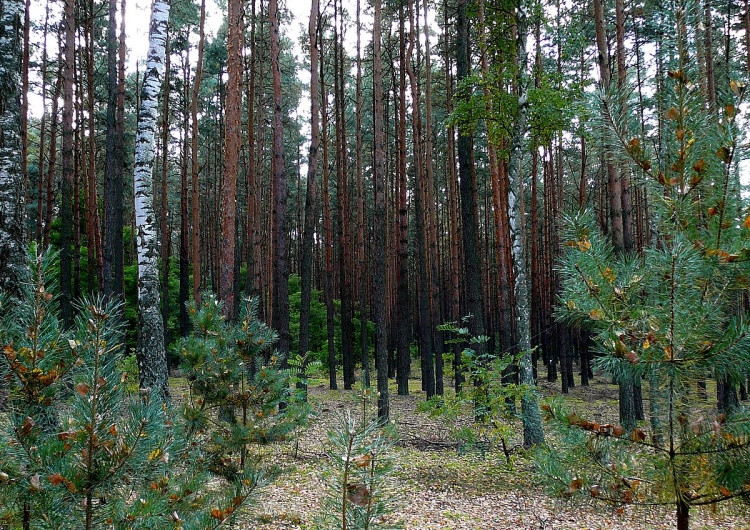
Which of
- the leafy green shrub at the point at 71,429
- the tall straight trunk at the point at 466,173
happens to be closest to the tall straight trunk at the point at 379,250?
the tall straight trunk at the point at 466,173

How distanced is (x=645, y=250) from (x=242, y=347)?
376 cm

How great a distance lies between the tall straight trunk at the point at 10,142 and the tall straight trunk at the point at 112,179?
6.64m

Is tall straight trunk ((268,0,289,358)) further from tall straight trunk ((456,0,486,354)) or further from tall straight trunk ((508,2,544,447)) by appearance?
tall straight trunk ((508,2,544,447))

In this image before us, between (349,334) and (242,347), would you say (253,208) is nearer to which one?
(349,334)

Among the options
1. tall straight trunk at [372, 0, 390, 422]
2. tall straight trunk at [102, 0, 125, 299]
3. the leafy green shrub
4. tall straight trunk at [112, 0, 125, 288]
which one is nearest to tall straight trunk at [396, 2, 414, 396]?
tall straight trunk at [372, 0, 390, 422]

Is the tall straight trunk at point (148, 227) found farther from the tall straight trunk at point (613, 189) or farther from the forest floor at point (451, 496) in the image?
the tall straight trunk at point (613, 189)

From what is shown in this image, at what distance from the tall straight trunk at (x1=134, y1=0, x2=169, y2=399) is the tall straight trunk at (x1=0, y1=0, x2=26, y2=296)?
6.14ft

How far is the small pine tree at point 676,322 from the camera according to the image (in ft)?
5.51

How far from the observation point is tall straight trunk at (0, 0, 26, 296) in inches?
179

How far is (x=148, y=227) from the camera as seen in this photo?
6691 millimetres

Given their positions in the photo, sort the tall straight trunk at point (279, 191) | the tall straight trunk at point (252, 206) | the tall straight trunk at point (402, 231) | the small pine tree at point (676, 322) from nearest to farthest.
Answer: the small pine tree at point (676, 322) → the tall straight trunk at point (279, 191) → the tall straight trunk at point (402, 231) → the tall straight trunk at point (252, 206)

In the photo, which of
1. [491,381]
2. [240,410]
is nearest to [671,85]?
[240,410]

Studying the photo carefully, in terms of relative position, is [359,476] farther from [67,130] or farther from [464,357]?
[67,130]

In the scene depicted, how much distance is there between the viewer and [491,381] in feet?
22.8
